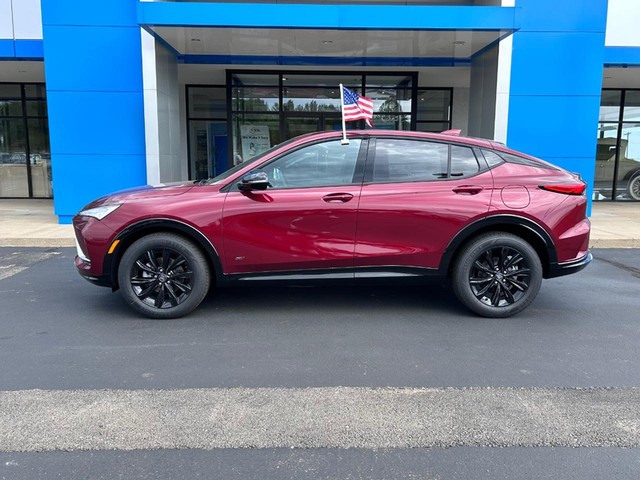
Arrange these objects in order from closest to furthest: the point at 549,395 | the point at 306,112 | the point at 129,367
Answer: the point at 549,395, the point at 129,367, the point at 306,112

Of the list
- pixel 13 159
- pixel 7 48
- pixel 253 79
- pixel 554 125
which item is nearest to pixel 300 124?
pixel 253 79

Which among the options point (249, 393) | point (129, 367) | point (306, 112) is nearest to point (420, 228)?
point (249, 393)

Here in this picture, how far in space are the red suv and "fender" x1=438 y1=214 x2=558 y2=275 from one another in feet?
0.03

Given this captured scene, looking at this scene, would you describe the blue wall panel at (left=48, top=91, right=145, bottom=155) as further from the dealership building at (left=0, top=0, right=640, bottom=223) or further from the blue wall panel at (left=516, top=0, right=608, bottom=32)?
the blue wall panel at (left=516, top=0, right=608, bottom=32)

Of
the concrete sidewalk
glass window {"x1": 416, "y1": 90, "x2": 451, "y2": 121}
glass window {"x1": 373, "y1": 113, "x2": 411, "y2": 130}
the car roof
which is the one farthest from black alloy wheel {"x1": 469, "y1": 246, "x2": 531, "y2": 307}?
glass window {"x1": 416, "y1": 90, "x2": 451, "y2": 121}

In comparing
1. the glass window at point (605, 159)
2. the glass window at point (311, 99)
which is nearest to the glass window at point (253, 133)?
the glass window at point (311, 99)

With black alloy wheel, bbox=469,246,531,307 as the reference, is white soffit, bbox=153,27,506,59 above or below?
above

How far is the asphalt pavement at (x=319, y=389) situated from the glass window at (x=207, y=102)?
10433mm

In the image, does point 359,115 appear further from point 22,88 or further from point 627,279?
point 22,88

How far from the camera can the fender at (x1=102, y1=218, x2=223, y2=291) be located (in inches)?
183

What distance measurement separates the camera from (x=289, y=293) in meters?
5.81

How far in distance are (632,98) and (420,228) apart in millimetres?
13632

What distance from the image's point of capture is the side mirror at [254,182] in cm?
458

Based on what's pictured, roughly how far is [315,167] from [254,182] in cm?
64
